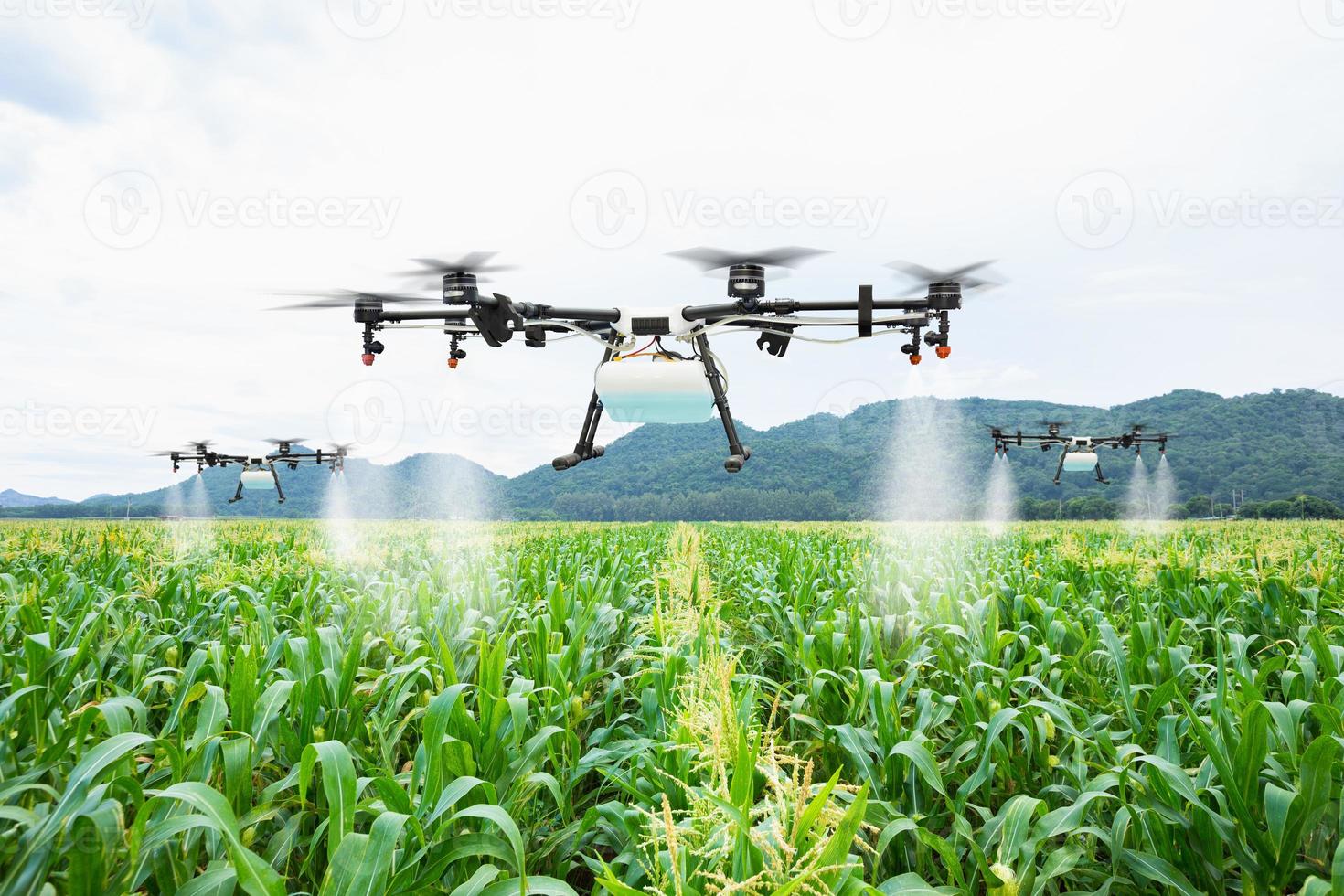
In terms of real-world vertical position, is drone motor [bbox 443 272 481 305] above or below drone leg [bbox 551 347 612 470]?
above

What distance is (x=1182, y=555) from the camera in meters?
8.09

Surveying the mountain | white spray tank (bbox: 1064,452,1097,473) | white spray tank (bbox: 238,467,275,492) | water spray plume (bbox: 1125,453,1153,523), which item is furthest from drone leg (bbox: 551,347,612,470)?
water spray plume (bbox: 1125,453,1153,523)

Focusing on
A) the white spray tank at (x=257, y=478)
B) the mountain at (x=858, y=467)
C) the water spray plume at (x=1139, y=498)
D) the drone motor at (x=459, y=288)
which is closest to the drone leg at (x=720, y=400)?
the drone motor at (x=459, y=288)

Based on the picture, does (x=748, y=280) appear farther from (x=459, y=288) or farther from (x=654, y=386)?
(x=459, y=288)

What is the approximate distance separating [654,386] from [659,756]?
219 cm

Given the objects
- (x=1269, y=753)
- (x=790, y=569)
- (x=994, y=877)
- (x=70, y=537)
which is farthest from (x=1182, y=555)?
(x=70, y=537)

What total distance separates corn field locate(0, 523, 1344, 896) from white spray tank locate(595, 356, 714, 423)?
143cm

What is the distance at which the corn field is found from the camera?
2020 mm

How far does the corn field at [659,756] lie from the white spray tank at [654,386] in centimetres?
143

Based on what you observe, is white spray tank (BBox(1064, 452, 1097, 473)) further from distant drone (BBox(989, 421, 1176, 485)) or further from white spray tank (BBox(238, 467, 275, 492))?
white spray tank (BBox(238, 467, 275, 492))

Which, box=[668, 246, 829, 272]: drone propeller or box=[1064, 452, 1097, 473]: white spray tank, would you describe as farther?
box=[1064, 452, 1097, 473]: white spray tank

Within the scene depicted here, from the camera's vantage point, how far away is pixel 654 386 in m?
4.37

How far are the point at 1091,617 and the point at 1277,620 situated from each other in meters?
1.65

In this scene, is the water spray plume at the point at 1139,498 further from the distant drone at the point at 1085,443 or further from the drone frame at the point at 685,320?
the drone frame at the point at 685,320
